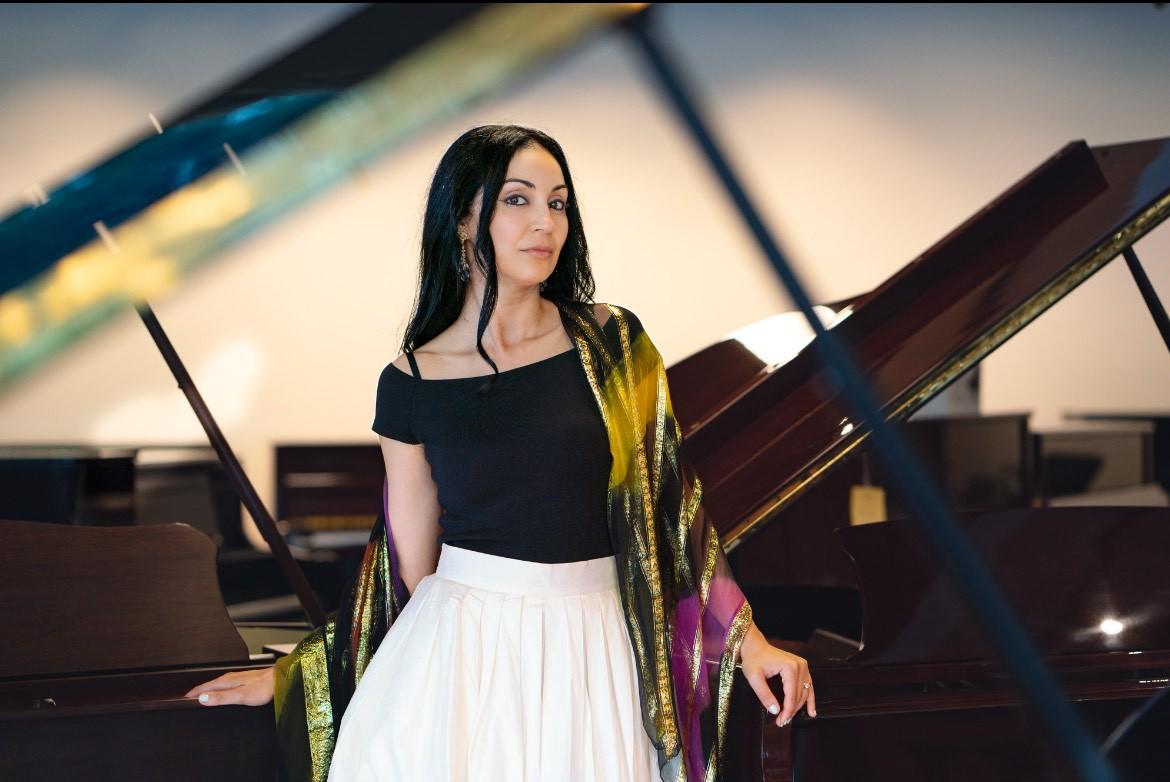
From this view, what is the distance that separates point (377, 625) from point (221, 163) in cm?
72

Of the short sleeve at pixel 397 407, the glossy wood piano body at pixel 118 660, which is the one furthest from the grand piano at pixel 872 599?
the short sleeve at pixel 397 407

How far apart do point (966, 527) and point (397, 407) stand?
1.00 m

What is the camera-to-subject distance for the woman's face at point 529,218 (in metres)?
1.51

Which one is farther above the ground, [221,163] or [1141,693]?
[221,163]

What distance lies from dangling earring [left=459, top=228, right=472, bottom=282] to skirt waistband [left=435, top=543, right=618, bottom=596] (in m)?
0.35

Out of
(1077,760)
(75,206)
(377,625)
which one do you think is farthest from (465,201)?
(1077,760)

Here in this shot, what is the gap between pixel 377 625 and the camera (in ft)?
5.47

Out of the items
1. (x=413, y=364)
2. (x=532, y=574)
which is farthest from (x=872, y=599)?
(x=413, y=364)

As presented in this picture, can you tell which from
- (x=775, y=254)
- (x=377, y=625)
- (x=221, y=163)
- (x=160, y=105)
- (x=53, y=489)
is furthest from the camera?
(x=160, y=105)

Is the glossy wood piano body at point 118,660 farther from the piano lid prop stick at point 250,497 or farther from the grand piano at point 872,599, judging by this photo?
the piano lid prop stick at point 250,497

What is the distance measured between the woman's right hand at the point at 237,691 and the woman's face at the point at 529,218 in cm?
68

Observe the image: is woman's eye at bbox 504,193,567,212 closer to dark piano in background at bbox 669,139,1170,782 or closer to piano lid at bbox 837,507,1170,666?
dark piano in background at bbox 669,139,1170,782

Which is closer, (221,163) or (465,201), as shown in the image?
(221,163)

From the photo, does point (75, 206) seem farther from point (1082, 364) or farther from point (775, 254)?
point (1082, 364)
